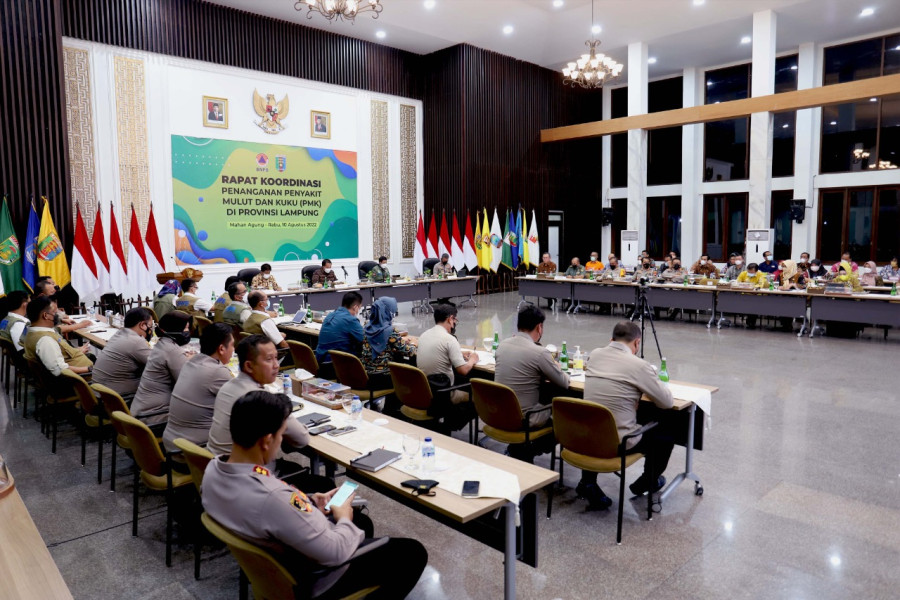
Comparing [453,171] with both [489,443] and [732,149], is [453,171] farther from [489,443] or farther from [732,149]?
[489,443]

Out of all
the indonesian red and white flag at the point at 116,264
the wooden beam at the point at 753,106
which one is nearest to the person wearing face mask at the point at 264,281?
the indonesian red and white flag at the point at 116,264

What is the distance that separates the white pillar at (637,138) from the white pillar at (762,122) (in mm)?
2642

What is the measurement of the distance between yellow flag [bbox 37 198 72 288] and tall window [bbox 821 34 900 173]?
52.4 ft

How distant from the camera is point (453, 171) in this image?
48.7 feet

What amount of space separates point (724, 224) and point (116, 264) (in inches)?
574

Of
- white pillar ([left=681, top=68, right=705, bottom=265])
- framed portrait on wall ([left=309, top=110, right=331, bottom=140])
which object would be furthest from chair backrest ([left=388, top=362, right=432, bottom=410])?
white pillar ([left=681, top=68, right=705, bottom=265])

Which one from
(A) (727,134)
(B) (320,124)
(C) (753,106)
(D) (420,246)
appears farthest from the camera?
(A) (727,134)

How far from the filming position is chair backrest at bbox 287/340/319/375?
16.5 feet

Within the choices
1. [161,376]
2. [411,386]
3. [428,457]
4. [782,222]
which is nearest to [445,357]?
[411,386]

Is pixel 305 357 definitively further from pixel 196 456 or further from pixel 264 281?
pixel 264 281

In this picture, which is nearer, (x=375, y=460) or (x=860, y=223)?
(x=375, y=460)

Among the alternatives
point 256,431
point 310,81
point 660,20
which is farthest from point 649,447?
point 660,20

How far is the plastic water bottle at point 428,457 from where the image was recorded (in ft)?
8.58

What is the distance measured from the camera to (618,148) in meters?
18.2
